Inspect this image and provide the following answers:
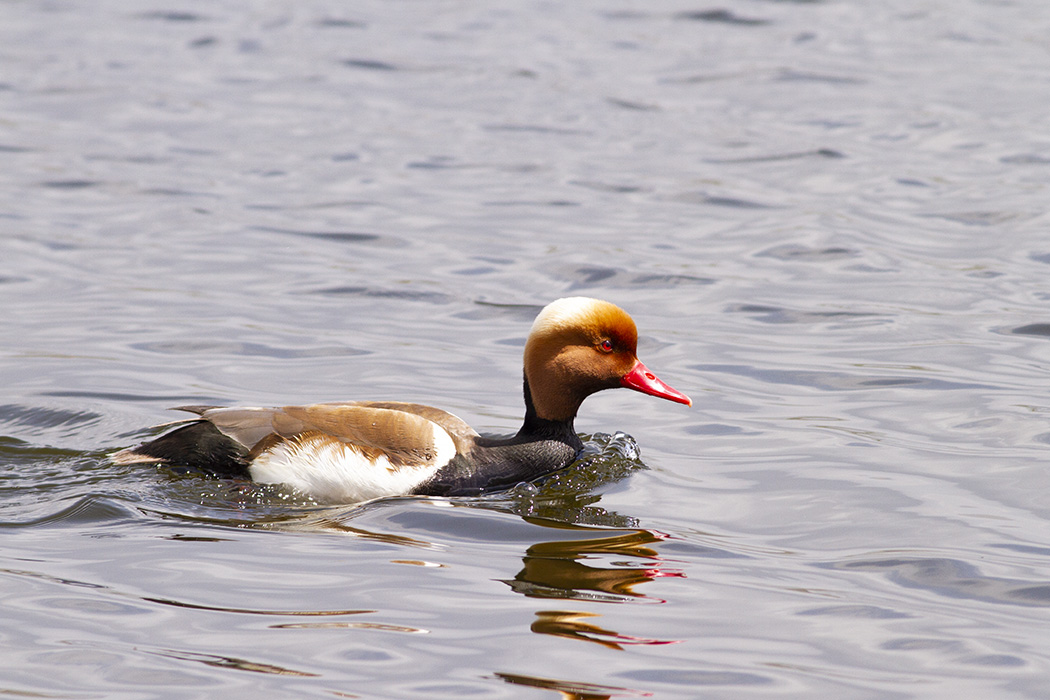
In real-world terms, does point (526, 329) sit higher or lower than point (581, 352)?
lower

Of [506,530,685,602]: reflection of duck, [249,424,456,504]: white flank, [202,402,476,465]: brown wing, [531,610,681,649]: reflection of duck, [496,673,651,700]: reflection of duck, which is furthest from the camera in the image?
[202,402,476,465]: brown wing

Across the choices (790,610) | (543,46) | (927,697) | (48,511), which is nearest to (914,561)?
(790,610)

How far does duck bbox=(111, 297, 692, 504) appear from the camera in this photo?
681 cm

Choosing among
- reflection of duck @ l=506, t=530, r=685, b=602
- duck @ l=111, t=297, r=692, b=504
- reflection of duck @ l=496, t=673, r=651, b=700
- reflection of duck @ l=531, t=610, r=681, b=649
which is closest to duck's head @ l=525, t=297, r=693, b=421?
duck @ l=111, t=297, r=692, b=504

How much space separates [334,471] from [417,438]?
457 mm

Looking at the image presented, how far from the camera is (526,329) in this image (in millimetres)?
10227

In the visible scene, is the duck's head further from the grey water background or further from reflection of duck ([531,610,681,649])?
reflection of duck ([531,610,681,649])

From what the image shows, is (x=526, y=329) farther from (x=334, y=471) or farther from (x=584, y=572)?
(x=584, y=572)

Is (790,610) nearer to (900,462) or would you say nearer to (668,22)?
(900,462)

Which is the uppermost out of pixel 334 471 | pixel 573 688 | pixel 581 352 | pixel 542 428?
pixel 581 352

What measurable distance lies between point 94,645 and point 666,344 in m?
5.65

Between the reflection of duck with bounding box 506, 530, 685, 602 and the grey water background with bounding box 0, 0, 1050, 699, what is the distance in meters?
0.02

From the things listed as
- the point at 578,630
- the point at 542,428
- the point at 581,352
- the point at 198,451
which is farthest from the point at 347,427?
the point at 578,630

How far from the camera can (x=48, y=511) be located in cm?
655
